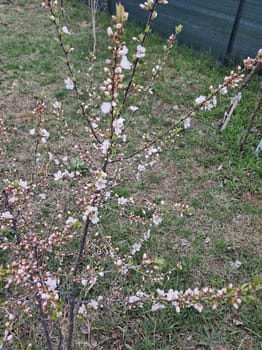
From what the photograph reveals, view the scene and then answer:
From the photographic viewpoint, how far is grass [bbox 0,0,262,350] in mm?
2211

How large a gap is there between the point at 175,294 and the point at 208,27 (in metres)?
4.47

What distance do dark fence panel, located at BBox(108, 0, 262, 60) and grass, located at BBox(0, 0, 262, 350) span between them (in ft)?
0.69

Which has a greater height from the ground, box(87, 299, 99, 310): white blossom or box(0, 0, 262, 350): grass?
box(87, 299, 99, 310): white blossom

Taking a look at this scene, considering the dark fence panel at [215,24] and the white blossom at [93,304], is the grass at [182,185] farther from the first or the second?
the white blossom at [93,304]

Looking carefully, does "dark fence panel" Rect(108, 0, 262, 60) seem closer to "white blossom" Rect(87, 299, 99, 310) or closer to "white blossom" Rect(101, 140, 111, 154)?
"white blossom" Rect(101, 140, 111, 154)

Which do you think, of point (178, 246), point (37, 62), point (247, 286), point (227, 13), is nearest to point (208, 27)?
point (227, 13)

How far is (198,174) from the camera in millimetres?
3344

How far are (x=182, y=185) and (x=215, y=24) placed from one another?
9.36 ft

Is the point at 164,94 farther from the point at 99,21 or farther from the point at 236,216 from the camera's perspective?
the point at 99,21

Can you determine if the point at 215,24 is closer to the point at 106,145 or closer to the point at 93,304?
the point at 106,145

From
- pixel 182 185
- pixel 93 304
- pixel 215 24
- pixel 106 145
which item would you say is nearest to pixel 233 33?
pixel 215 24

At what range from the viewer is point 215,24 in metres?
4.88

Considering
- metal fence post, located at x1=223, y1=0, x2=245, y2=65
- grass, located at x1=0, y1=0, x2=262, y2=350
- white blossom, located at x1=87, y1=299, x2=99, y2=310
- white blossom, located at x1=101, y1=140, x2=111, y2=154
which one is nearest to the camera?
white blossom, located at x1=101, y1=140, x2=111, y2=154

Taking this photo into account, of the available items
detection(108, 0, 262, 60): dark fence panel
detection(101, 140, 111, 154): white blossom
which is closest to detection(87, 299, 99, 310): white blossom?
detection(101, 140, 111, 154): white blossom
